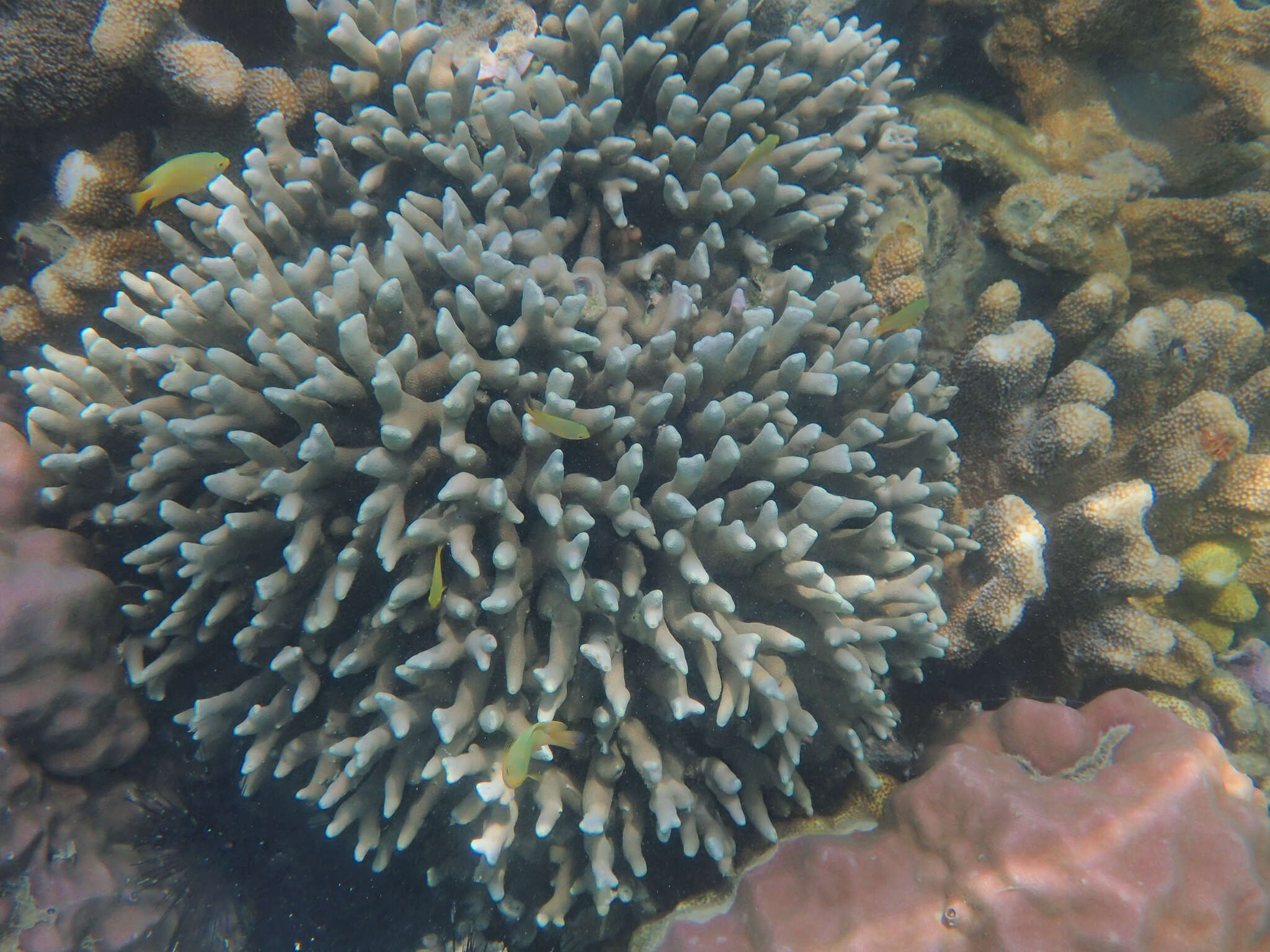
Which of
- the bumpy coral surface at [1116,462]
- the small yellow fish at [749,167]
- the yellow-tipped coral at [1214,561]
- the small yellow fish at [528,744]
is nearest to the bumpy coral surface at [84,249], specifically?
the small yellow fish at [749,167]

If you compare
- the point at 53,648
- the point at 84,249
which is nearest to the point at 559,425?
the point at 53,648

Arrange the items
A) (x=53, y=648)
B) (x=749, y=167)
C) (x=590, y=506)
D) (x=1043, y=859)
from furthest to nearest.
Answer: (x=749, y=167) → (x=53, y=648) → (x=590, y=506) → (x=1043, y=859)

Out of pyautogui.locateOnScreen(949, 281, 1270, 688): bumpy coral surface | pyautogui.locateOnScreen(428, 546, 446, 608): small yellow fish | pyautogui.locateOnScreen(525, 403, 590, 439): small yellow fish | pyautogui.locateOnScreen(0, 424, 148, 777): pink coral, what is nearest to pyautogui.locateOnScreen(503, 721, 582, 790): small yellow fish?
pyautogui.locateOnScreen(428, 546, 446, 608): small yellow fish

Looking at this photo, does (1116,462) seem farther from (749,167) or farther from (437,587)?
(437,587)

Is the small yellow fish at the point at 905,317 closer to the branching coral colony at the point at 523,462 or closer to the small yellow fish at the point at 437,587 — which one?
the branching coral colony at the point at 523,462

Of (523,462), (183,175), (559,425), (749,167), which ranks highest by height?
(183,175)

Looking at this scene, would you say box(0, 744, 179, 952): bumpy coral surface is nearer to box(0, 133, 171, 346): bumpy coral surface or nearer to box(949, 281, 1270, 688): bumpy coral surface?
box(0, 133, 171, 346): bumpy coral surface
